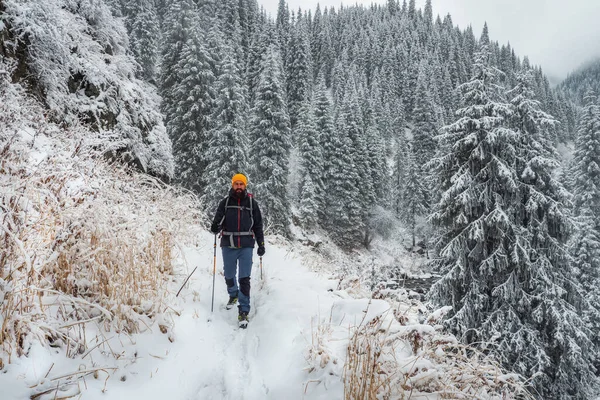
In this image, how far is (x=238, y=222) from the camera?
514 cm

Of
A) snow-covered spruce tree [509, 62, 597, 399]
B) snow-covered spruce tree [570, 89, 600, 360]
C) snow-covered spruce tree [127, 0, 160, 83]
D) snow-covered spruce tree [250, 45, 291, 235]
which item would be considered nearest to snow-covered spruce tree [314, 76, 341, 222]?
snow-covered spruce tree [250, 45, 291, 235]

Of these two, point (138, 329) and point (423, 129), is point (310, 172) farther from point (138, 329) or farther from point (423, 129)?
point (138, 329)

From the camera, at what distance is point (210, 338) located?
401 cm

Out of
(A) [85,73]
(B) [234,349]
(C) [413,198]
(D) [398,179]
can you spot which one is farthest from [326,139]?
(B) [234,349]

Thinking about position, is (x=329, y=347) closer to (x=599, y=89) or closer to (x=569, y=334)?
(x=569, y=334)

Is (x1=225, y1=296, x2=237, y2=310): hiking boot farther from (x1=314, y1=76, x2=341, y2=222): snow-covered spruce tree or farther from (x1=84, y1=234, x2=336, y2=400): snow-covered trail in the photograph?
(x1=314, y1=76, x2=341, y2=222): snow-covered spruce tree

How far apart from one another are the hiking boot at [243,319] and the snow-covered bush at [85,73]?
2946 millimetres

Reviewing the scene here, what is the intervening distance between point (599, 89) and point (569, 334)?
25481cm

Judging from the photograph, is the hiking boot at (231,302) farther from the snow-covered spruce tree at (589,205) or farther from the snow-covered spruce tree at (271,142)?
the snow-covered spruce tree at (589,205)

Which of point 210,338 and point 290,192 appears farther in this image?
point 290,192

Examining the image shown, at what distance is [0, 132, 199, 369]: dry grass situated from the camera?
8.27 ft

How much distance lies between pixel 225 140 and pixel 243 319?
2141cm

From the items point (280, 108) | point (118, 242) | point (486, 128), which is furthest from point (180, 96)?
point (118, 242)

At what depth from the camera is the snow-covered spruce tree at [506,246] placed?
12242mm
